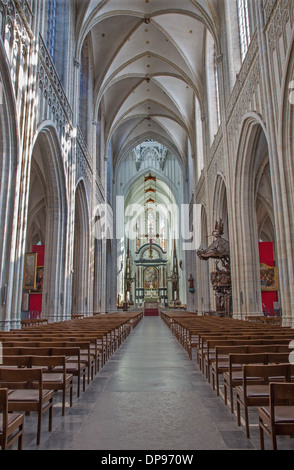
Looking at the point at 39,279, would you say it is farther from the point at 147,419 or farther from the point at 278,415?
the point at 278,415

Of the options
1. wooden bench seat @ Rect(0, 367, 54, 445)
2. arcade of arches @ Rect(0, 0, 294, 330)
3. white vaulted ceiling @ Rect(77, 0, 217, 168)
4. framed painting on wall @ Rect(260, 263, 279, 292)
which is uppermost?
white vaulted ceiling @ Rect(77, 0, 217, 168)

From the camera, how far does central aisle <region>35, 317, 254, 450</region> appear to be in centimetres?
284

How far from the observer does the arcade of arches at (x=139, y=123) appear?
894 centimetres

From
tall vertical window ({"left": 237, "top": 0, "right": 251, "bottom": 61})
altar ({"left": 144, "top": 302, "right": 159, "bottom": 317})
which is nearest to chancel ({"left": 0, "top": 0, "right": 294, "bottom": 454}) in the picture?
tall vertical window ({"left": 237, "top": 0, "right": 251, "bottom": 61})

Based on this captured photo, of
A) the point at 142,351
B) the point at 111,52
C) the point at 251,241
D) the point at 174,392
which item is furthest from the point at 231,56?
the point at 174,392

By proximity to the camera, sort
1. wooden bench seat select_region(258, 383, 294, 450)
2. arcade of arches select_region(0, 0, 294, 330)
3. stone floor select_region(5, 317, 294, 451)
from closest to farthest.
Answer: wooden bench seat select_region(258, 383, 294, 450), stone floor select_region(5, 317, 294, 451), arcade of arches select_region(0, 0, 294, 330)

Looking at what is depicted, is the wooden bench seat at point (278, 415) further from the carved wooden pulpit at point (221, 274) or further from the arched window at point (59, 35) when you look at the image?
the arched window at point (59, 35)

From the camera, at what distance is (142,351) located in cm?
845

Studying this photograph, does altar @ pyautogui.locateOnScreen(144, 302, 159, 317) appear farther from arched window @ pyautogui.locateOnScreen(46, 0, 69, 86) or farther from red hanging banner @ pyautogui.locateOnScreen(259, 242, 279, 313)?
arched window @ pyautogui.locateOnScreen(46, 0, 69, 86)

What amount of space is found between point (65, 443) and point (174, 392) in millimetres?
1916

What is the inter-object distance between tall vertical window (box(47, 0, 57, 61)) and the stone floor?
13.6m

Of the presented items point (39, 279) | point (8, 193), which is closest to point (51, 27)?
point (8, 193)

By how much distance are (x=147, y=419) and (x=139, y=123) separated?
100ft
